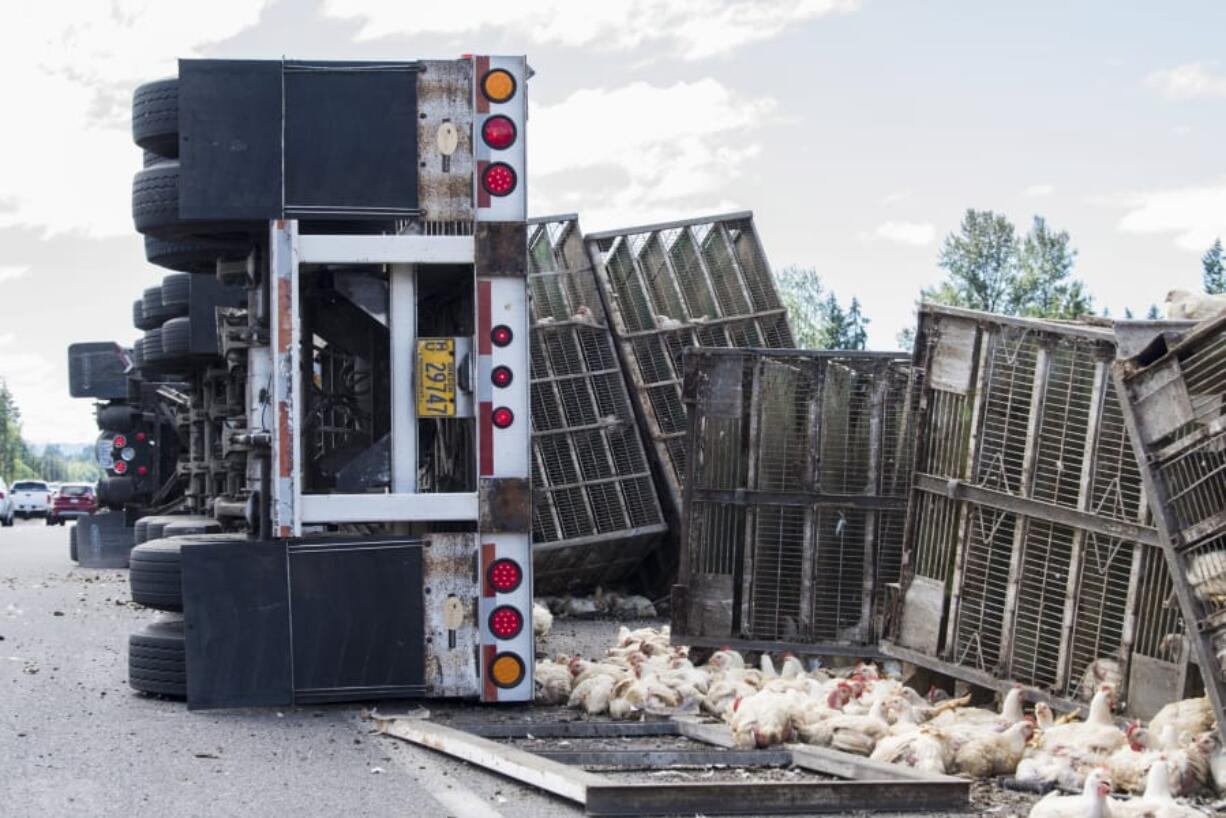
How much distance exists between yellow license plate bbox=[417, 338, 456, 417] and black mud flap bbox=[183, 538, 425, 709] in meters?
0.77

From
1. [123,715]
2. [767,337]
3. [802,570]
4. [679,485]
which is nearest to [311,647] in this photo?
[123,715]

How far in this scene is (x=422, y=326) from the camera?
11.6 meters

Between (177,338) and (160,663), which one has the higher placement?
(177,338)

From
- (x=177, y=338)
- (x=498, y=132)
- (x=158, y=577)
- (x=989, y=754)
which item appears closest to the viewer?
(x=989, y=754)

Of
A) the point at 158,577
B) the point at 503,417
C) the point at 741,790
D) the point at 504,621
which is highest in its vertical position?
the point at 503,417

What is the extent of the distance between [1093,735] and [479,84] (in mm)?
4877

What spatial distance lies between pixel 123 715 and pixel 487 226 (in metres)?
3.45

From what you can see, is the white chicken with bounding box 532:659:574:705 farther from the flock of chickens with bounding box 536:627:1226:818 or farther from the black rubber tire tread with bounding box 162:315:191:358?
the black rubber tire tread with bounding box 162:315:191:358

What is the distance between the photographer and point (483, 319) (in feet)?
32.4

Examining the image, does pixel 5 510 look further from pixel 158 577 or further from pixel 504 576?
pixel 504 576

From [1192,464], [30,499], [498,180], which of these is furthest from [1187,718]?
[30,499]

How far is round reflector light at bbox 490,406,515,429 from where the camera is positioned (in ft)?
32.4

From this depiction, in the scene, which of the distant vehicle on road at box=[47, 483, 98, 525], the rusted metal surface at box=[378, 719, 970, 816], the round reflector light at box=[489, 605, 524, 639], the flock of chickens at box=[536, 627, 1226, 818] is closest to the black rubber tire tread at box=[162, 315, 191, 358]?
the flock of chickens at box=[536, 627, 1226, 818]

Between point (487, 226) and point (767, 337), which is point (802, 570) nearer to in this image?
point (487, 226)
